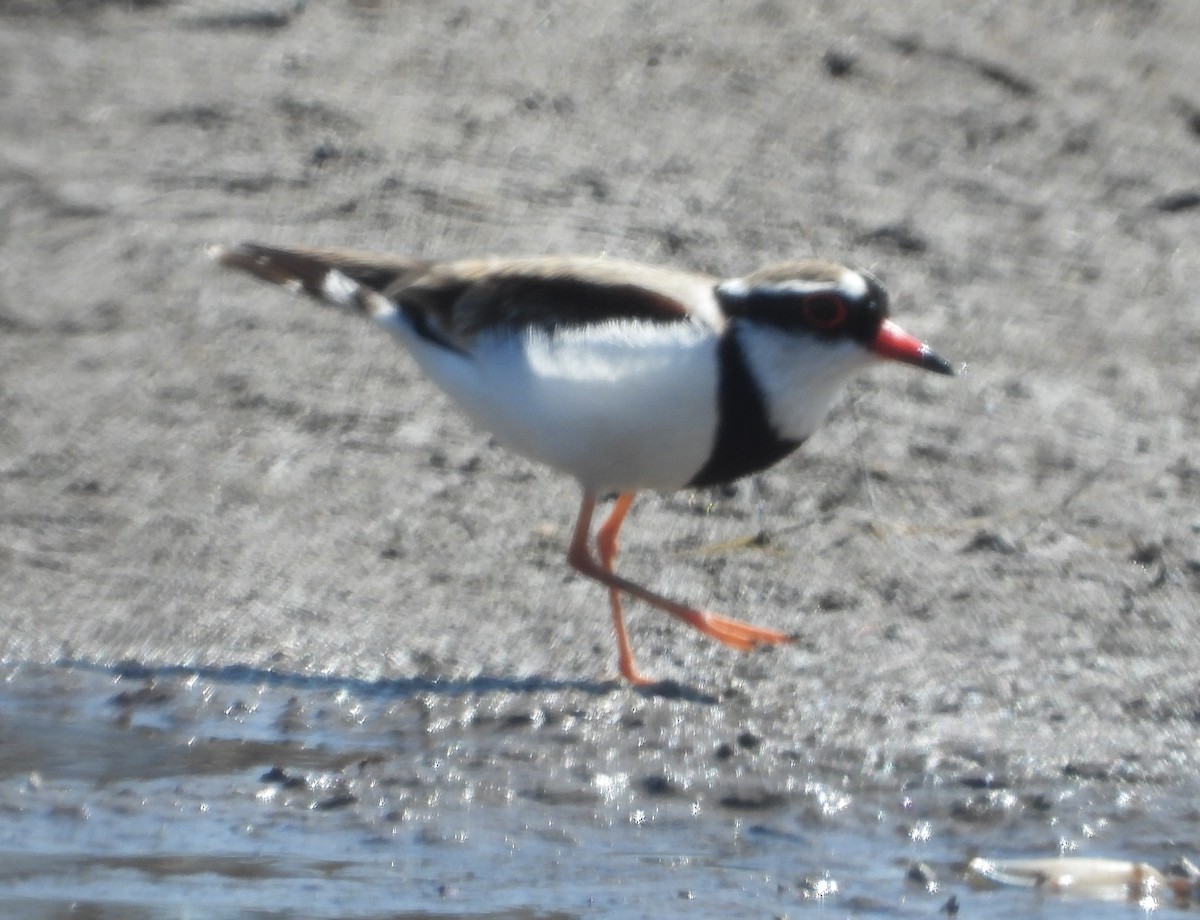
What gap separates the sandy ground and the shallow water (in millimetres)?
177

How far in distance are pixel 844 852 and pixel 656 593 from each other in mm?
1666

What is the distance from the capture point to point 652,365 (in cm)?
607

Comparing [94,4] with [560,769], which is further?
[94,4]

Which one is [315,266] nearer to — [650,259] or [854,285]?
[854,285]

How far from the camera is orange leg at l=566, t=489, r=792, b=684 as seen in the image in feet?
20.7

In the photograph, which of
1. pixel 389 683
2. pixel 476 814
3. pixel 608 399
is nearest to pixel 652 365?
pixel 608 399

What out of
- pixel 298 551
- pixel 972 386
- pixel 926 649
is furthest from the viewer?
pixel 972 386

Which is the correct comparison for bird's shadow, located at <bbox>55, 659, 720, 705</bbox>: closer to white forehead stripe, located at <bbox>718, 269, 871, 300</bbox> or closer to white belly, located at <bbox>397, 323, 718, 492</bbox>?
white belly, located at <bbox>397, 323, 718, 492</bbox>

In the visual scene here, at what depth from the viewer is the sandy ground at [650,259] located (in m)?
6.40

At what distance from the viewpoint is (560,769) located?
18.7ft

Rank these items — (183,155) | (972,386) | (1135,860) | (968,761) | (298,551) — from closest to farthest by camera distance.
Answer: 1. (1135,860)
2. (968,761)
3. (298,551)
4. (972,386)
5. (183,155)

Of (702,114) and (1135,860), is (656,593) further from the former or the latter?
(702,114)

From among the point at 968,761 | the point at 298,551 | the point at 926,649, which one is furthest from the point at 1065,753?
the point at 298,551

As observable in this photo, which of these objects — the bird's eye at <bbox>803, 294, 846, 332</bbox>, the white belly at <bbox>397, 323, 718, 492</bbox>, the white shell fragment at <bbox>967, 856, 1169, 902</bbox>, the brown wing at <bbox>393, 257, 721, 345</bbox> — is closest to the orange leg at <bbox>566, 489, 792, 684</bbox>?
the white belly at <bbox>397, 323, 718, 492</bbox>
